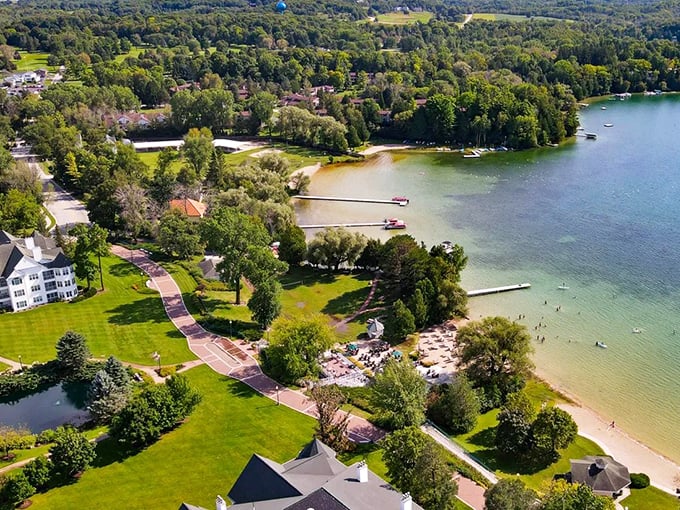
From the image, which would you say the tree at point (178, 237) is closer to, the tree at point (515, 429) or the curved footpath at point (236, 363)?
the curved footpath at point (236, 363)

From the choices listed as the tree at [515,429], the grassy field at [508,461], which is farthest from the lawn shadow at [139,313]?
the tree at [515,429]

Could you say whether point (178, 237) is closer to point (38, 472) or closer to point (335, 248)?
point (335, 248)

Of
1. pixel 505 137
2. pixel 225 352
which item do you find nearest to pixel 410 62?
pixel 505 137

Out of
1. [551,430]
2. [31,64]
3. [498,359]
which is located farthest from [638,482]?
[31,64]

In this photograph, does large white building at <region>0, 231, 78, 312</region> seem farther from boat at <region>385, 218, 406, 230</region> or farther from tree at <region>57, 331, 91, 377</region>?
boat at <region>385, 218, 406, 230</region>

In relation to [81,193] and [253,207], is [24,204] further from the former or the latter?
[253,207]
